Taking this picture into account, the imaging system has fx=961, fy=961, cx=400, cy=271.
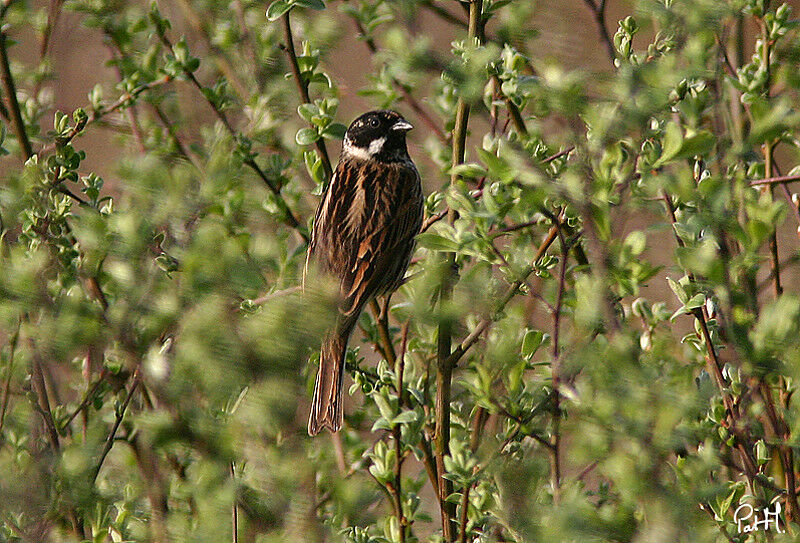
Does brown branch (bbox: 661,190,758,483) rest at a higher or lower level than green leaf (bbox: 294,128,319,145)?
lower

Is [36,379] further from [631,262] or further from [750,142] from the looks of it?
[750,142]

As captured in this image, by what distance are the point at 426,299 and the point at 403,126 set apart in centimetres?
140

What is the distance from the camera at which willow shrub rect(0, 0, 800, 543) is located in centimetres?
135

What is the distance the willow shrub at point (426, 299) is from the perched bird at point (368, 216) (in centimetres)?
10

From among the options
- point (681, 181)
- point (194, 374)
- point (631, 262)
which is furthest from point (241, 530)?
point (681, 181)

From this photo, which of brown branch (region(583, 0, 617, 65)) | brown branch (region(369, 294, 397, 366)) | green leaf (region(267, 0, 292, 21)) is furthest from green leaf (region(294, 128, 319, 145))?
brown branch (region(583, 0, 617, 65))

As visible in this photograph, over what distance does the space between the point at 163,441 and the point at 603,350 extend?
2.03 ft

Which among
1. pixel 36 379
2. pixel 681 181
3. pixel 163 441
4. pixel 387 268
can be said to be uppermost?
pixel 681 181

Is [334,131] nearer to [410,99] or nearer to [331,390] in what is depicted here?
[410,99]

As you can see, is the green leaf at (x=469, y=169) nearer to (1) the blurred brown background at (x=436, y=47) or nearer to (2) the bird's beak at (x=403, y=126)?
(1) the blurred brown background at (x=436, y=47)

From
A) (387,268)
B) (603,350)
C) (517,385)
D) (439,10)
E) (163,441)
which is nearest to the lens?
(163,441)

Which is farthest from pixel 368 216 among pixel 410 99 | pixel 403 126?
pixel 410 99

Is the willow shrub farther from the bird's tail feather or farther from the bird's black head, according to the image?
the bird's black head

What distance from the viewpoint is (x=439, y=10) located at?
2.88 m
